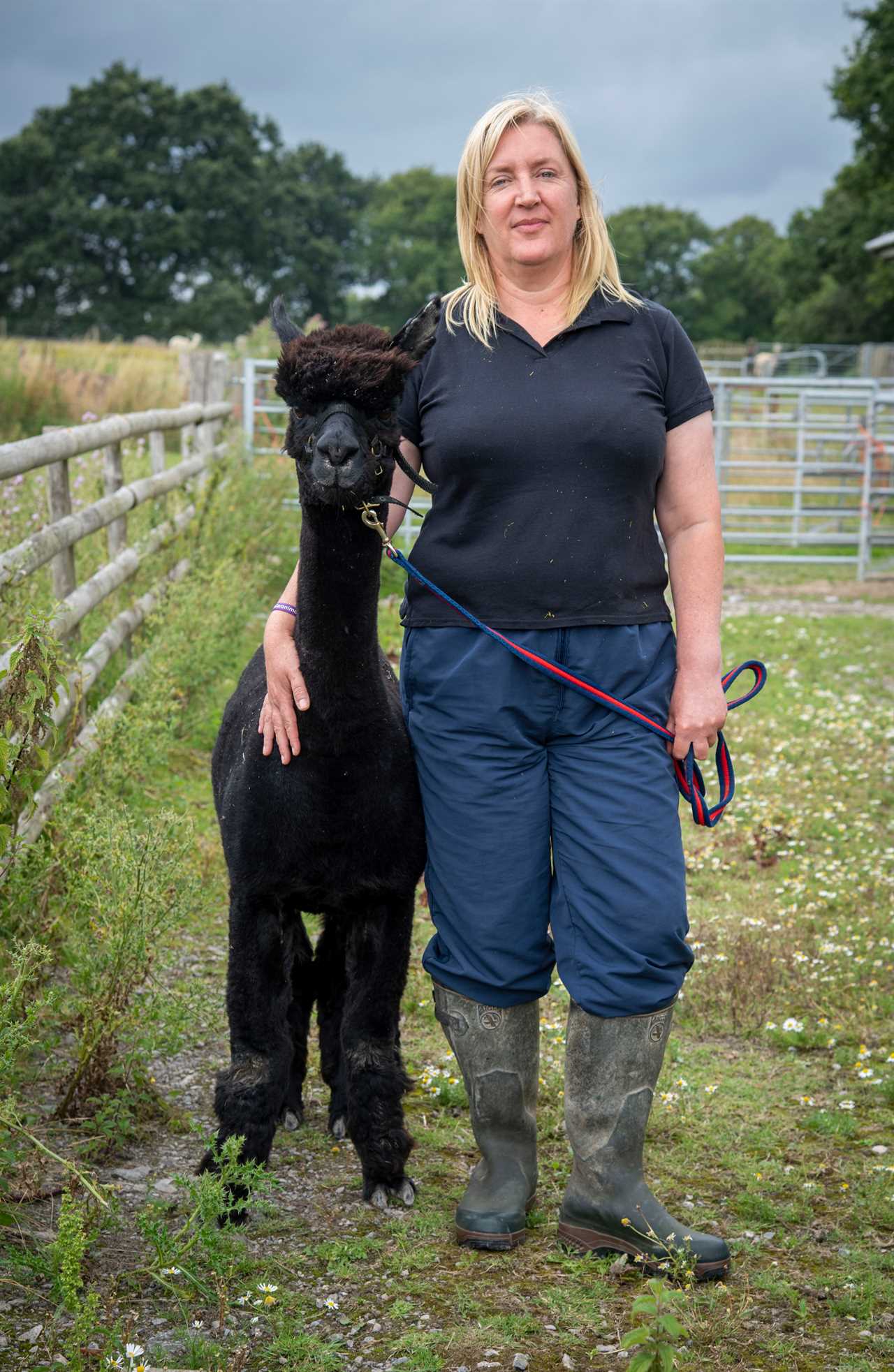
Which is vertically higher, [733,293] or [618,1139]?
[733,293]

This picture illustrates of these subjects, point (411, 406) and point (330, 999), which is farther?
point (330, 999)

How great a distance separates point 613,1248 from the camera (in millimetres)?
3086

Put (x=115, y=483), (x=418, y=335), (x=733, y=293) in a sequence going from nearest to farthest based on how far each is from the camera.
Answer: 1. (x=418, y=335)
2. (x=115, y=483)
3. (x=733, y=293)

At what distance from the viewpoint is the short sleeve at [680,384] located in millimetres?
3107

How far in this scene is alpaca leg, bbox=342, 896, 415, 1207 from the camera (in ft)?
11.0

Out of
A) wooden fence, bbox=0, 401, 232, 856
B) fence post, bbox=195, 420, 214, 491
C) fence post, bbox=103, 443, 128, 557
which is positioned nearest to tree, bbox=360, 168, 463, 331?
fence post, bbox=195, 420, 214, 491

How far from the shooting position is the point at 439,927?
325 cm

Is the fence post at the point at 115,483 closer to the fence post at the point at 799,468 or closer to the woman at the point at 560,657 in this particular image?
the woman at the point at 560,657

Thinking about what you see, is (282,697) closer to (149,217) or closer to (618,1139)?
(618,1139)

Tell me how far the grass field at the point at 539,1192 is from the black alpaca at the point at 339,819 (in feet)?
0.86

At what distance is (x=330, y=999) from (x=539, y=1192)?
811mm

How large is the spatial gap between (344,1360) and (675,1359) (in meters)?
0.66

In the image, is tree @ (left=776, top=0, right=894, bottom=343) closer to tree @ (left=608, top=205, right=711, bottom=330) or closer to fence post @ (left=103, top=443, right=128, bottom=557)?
tree @ (left=608, top=205, right=711, bottom=330)

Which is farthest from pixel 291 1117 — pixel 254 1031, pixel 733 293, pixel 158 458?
pixel 733 293
